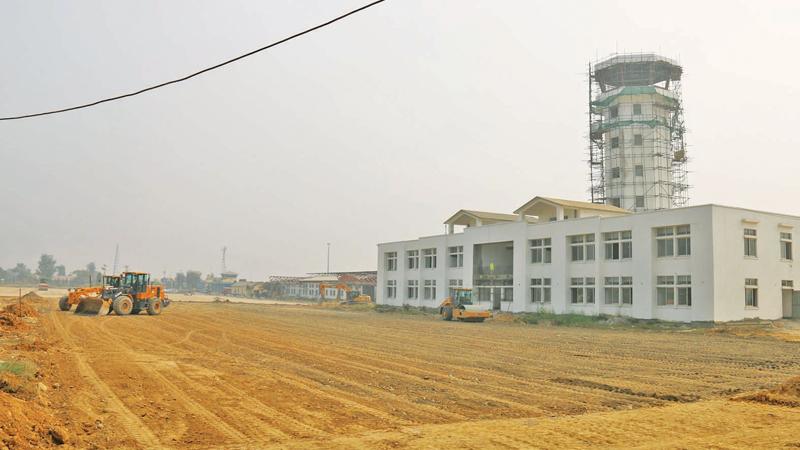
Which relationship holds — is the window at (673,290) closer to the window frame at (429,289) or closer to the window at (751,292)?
the window at (751,292)

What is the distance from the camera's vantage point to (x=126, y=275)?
37906 mm

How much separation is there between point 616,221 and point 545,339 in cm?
1814

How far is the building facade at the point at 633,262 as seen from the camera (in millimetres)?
37438

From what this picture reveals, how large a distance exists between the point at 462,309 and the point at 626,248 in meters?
12.3

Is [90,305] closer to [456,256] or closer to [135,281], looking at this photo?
[135,281]

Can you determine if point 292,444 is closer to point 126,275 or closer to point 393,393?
point 393,393

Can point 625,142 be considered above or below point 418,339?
above

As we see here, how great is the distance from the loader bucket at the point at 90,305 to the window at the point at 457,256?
3215 centimetres

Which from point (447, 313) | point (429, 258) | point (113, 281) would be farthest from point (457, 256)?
point (113, 281)

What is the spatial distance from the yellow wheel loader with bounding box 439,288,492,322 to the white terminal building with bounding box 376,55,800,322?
7.40m

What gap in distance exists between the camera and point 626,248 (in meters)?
42.8

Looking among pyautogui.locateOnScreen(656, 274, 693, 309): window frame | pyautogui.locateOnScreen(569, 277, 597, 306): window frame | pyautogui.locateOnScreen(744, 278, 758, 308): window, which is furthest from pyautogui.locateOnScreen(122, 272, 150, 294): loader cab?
pyautogui.locateOnScreen(744, 278, 758, 308): window

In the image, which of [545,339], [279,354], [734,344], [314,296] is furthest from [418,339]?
[314,296]

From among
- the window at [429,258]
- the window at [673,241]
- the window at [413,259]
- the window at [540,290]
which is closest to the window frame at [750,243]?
the window at [673,241]
